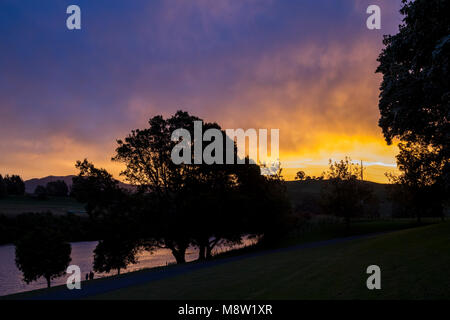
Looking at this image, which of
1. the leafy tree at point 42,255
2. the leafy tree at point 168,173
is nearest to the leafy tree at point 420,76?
the leafy tree at point 168,173

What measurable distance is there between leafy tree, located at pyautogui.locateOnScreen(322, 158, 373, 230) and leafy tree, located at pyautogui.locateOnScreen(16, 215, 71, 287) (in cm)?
3928

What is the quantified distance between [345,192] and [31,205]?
13736cm

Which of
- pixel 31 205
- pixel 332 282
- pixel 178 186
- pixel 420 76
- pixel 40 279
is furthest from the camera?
pixel 31 205

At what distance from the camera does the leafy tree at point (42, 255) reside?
144 ft

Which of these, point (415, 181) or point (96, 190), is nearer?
point (96, 190)

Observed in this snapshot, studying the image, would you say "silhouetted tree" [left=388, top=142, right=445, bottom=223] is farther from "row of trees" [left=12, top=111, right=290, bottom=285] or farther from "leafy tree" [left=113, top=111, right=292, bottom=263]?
"leafy tree" [left=113, top=111, right=292, bottom=263]

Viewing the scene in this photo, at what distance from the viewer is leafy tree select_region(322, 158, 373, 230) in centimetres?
4612

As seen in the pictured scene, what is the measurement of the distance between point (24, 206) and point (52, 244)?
105708mm

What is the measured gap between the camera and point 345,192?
46594 millimetres

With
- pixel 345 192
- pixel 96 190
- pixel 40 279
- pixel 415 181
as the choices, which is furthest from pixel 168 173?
pixel 415 181

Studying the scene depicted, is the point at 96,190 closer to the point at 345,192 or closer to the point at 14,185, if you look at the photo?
the point at 345,192
